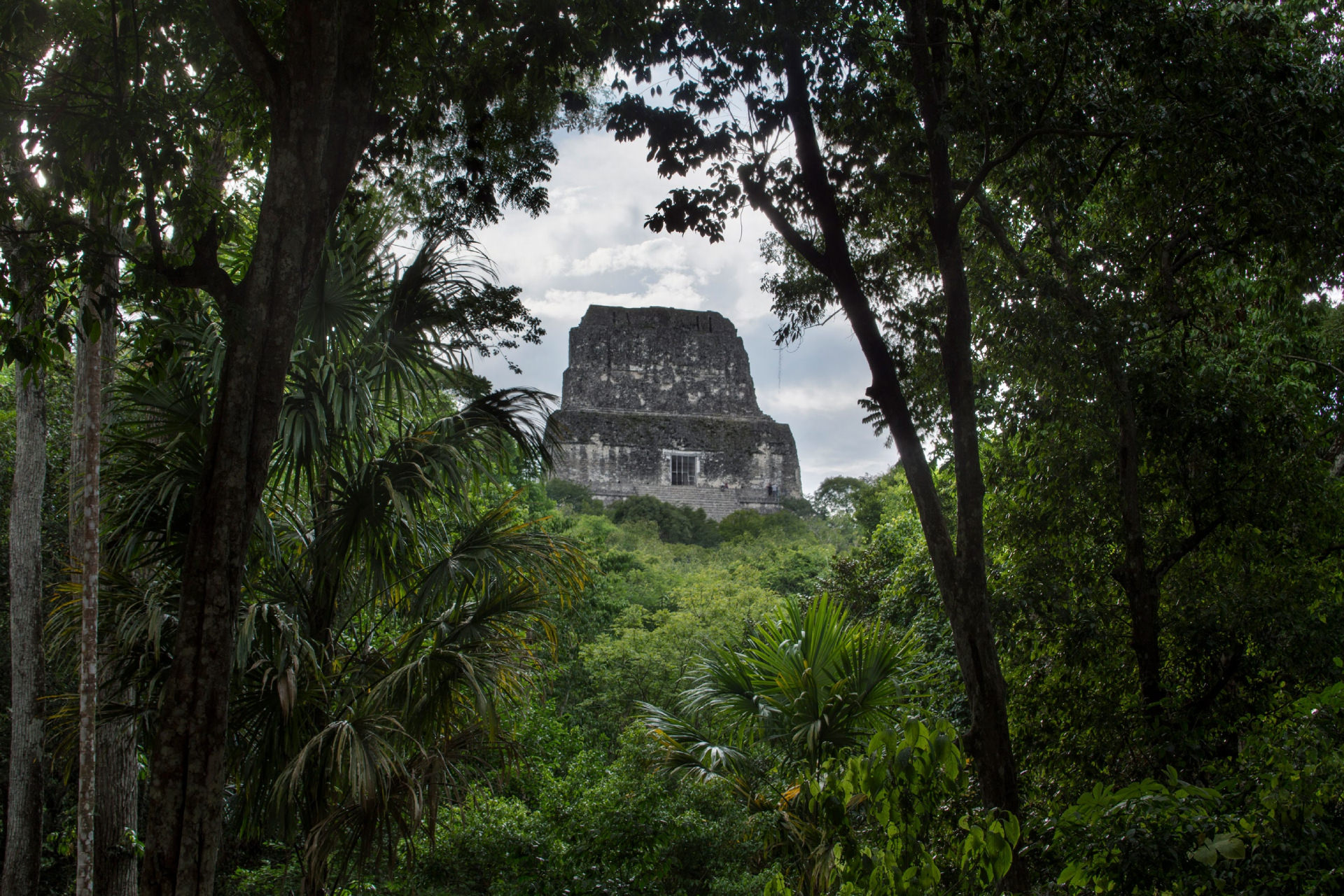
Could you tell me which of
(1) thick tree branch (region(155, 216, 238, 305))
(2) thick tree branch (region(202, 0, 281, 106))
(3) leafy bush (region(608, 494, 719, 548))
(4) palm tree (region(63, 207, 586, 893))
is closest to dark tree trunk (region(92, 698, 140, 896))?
(4) palm tree (region(63, 207, 586, 893))

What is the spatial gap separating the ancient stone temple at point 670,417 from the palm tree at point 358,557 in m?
22.9

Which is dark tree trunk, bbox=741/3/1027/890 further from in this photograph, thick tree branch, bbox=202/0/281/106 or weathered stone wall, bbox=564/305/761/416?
weathered stone wall, bbox=564/305/761/416

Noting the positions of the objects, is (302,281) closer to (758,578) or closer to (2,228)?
(2,228)

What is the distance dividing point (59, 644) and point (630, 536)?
55.0 feet

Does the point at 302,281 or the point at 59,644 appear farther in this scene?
the point at 59,644

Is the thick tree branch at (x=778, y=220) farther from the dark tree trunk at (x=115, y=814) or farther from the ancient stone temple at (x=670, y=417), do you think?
the ancient stone temple at (x=670, y=417)

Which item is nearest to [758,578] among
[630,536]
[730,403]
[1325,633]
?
[630,536]

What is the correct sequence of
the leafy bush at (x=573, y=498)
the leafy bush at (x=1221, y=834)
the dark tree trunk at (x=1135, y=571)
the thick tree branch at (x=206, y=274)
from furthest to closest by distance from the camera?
the leafy bush at (x=573, y=498) → the dark tree trunk at (x=1135, y=571) → the thick tree branch at (x=206, y=274) → the leafy bush at (x=1221, y=834)

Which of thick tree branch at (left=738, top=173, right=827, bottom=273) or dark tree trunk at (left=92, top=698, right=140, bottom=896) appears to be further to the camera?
dark tree trunk at (left=92, top=698, right=140, bottom=896)

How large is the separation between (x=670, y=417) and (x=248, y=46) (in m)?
28.5

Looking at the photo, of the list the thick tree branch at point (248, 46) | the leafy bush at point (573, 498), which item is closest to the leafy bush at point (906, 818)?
the thick tree branch at point (248, 46)

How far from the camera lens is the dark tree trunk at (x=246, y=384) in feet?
9.95

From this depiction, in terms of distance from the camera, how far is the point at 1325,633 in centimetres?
498

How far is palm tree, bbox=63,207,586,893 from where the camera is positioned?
4504 millimetres
